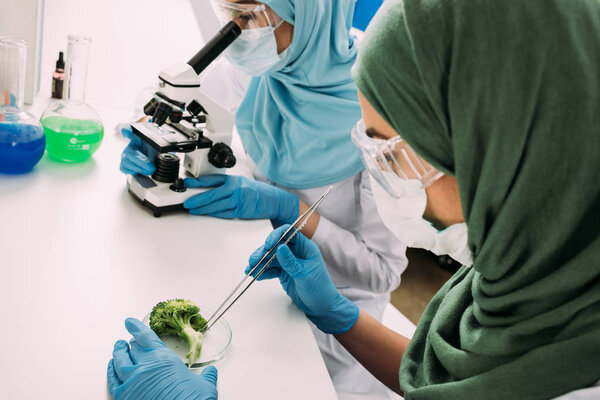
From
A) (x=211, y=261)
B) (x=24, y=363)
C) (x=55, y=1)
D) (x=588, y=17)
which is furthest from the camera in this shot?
(x=55, y=1)

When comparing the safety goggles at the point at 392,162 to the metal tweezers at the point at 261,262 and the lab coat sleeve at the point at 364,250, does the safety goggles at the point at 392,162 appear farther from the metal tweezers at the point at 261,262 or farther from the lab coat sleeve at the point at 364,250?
the lab coat sleeve at the point at 364,250

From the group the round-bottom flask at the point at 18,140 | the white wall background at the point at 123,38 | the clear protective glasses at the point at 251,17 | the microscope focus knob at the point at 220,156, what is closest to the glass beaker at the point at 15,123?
the round-bottom flask at the point at 18,140

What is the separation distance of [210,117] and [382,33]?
899mm

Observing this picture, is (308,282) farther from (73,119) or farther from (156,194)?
(73,119)

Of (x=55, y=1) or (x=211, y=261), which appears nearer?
(x=211, y=261)

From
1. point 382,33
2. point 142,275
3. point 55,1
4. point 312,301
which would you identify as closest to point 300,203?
point 312,301

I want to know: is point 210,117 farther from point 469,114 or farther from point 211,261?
point 469,114

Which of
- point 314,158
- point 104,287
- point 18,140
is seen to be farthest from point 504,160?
point 18,140

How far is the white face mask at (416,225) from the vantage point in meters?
1.00

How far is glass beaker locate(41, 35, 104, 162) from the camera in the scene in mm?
1697

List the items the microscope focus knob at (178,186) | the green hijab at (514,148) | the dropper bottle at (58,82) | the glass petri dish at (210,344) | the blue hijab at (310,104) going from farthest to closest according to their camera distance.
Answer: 1. the dropper bottle at (58,82)
2. the blue hijab at (310,104)
3. the microscope focus knob at (178,186)
4. the glass petri dish at (210,344)
5. the green hijab at (514,148)

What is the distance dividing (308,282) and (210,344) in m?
0.29

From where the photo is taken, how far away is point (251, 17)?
5.65 feet

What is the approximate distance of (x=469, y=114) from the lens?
2.57 ft
